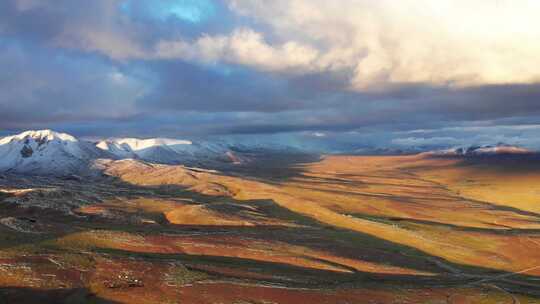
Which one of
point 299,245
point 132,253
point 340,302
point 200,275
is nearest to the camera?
point 340,302

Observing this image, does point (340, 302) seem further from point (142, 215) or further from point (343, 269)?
point (142, 215)

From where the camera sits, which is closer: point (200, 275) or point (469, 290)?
point (200, 275)

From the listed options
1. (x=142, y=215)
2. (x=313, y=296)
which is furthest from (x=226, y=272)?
(x=142, y=215)

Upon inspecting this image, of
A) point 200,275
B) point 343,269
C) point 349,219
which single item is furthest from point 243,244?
point 349,219

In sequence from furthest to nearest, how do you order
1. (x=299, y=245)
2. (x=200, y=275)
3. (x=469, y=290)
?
(x=299, y=245), (x=469, y=290), (x=200, y=275)

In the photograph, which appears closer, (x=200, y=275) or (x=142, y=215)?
(x=200, y=275)

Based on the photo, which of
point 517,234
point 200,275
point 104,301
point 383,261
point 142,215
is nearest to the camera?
point 104,301

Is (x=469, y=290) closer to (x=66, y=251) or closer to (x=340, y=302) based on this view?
(x=340, y=302)

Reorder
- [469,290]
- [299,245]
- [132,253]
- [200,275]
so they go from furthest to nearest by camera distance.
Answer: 1. [299,245]
2. [132,253]
3. [469,290]
4. [200,275]
